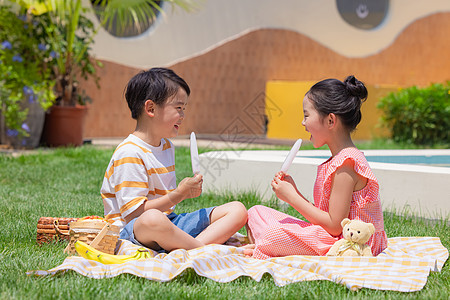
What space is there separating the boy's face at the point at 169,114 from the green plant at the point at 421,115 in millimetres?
7064

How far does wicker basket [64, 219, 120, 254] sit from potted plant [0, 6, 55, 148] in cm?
487

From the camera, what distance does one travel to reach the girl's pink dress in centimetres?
270

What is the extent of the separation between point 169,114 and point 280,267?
88 centimetres

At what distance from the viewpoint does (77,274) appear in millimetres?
2330

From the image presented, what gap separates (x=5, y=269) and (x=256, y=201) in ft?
6.94

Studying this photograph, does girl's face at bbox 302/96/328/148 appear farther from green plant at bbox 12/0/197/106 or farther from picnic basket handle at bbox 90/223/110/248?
green plant at bbox 12/0/197/106

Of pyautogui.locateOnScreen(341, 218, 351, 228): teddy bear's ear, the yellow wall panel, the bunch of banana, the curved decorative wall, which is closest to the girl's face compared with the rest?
pyautogui.locateOnScreen(341, 218, 351, 228): teddy bear's ear

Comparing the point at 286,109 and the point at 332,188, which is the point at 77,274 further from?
the point at 286,109

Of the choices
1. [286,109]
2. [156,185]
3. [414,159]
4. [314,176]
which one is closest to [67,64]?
[286,109]

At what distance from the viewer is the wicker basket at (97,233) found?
102 inches

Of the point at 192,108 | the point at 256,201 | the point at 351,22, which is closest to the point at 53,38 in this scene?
the point at 192,108

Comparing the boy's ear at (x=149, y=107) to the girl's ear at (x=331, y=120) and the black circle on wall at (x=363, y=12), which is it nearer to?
the girl's ear at (x=331, y=120)

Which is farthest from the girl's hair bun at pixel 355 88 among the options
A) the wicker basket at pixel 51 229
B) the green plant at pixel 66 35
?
the green plant at pixel 66 35

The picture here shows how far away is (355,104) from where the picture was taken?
2.72m
